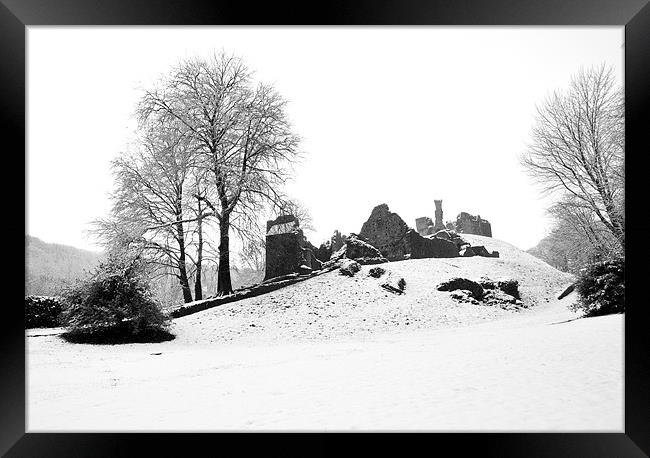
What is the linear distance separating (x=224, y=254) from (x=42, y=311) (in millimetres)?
4851

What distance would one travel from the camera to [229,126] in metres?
14.5

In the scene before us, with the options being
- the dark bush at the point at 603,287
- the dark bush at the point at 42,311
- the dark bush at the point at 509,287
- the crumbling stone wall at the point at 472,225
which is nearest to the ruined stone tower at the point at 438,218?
the crumbling stone wall at the point at 472,225

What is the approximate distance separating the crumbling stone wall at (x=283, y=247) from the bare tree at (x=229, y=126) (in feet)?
2.59

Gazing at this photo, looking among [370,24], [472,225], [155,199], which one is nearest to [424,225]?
[472,225]

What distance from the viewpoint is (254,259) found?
1466 centimetres

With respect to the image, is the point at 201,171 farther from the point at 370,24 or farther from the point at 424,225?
the point at 424,225

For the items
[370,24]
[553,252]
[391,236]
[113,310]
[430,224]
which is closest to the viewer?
[370,24]

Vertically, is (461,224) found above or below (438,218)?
below

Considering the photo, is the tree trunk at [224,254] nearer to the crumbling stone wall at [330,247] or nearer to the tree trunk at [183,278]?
the tree trunk at [183,278]

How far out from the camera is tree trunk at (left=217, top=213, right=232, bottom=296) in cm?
1424

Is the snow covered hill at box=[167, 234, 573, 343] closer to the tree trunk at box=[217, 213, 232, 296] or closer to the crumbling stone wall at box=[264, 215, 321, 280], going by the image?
the crumbling stone wall at box=[264, 215, 321, 280]

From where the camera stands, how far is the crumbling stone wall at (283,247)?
14961 mm

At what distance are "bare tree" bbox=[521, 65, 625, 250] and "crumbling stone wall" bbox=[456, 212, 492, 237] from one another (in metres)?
10.5
